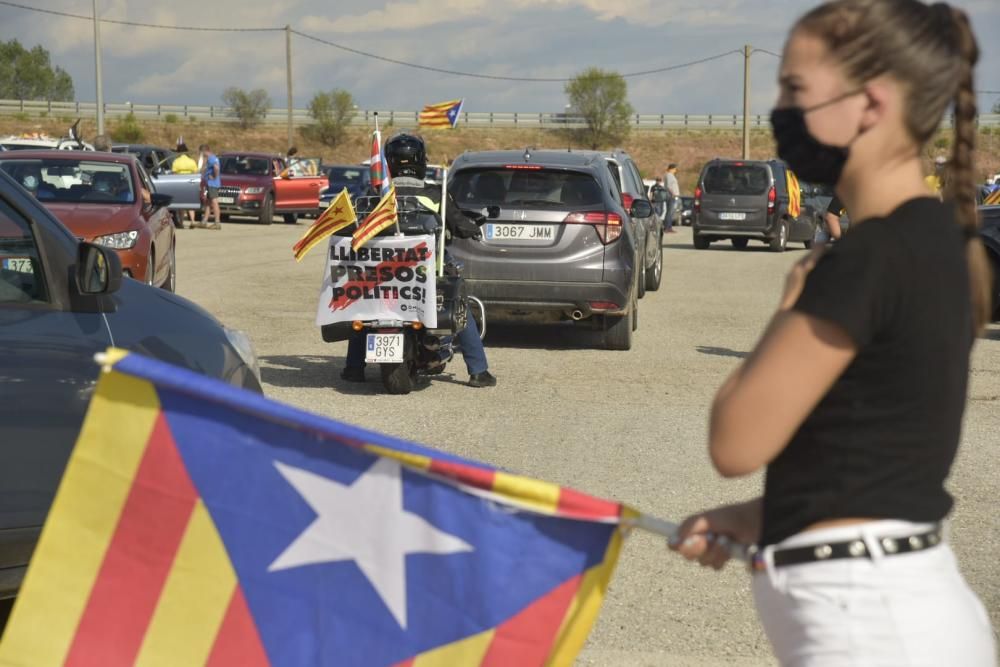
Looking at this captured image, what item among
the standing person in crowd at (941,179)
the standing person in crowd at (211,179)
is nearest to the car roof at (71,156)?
the standing person in crowd at (941,179)

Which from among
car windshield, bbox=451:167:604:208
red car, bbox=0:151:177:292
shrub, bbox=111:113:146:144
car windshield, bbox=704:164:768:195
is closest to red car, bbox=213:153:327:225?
car windshield, bbox=704:164:768:195

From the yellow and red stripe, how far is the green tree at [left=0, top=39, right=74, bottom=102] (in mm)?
110381

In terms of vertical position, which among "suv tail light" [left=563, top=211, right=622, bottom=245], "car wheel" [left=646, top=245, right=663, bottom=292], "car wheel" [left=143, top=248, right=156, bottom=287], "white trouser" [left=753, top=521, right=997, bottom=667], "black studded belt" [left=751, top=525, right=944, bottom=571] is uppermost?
"black studded belt" [left=751, top=525, right=944, bottom=571]

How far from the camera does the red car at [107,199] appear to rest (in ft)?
44.6

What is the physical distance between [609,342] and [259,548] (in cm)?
1009

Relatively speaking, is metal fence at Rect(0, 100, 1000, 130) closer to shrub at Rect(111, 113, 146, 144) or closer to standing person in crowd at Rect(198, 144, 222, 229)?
shrub at Rect(111, 113, 146, 144)

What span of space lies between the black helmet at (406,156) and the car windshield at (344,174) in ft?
98.7

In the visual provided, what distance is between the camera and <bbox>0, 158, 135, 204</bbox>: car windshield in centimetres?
1449

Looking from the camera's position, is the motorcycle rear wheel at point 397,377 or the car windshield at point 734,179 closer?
the motorcycle rear wheel at point 397,377

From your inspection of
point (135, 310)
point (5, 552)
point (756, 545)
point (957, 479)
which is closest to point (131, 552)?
point (756, 545)

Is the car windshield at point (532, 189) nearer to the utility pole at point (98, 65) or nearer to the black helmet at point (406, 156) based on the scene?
the black helmet at point (406, 156)

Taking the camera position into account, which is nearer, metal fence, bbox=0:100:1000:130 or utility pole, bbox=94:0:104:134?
utility pole, bbox=94:0:104:134

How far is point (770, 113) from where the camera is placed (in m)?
2.21

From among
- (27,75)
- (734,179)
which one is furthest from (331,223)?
(27,75)
